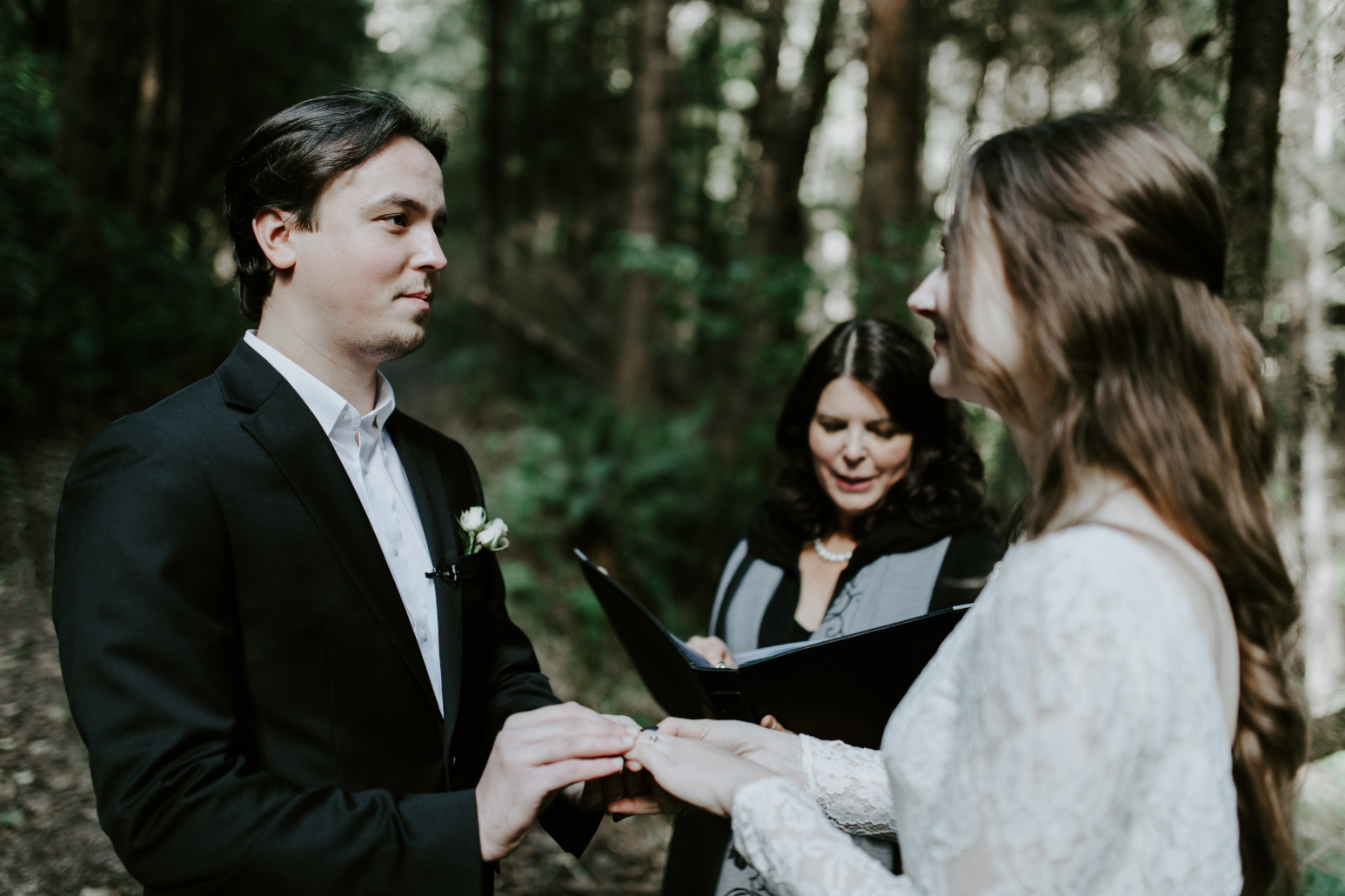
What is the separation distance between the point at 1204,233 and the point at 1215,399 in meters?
0.29

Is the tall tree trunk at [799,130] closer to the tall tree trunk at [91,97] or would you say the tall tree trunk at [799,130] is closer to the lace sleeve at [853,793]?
the tall tree trunk at [91,97]

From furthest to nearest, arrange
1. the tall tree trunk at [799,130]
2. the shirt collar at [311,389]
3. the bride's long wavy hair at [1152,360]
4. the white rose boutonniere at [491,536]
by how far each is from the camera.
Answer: the tall tree trunk at [799,130], the white rose boutonniere at [491,536], the shirt collar at [311,389], the bride's long wavy hair at [1152,360]

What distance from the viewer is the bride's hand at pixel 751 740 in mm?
2080

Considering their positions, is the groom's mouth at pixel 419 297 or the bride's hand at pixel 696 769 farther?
the groom's mouth at pixel 419 297

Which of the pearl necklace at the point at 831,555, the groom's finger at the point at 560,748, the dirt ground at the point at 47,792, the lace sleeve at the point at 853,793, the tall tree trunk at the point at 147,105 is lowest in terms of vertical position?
the dirt ground at the point at 47,792

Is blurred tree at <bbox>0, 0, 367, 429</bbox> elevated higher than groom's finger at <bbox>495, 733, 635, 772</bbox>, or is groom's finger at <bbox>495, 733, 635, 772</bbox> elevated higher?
blurred tree at <bbox>0, 0, 367, 429</bbox>

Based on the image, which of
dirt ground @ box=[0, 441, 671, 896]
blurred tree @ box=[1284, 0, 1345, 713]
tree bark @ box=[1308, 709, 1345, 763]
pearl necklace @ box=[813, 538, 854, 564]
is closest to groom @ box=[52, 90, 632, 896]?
pearl necklace @ box=[813, 538, 854, 564]

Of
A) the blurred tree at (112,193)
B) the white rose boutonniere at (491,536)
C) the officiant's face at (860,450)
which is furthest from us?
the blurred tree at (112,193)

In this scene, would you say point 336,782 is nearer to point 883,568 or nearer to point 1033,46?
point 883,568

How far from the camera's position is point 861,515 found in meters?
3.29

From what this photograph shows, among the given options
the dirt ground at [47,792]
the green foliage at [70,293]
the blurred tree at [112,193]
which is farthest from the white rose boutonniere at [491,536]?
the green foliage at [70,293]

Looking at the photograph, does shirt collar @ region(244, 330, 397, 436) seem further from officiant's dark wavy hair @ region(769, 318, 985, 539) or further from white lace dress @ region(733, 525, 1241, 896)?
officiant's dark wavy hair @ region(769, 318, 985, 539)

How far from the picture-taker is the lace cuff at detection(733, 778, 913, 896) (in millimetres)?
1422

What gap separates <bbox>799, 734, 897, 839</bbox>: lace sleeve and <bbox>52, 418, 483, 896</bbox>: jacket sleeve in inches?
34.2
